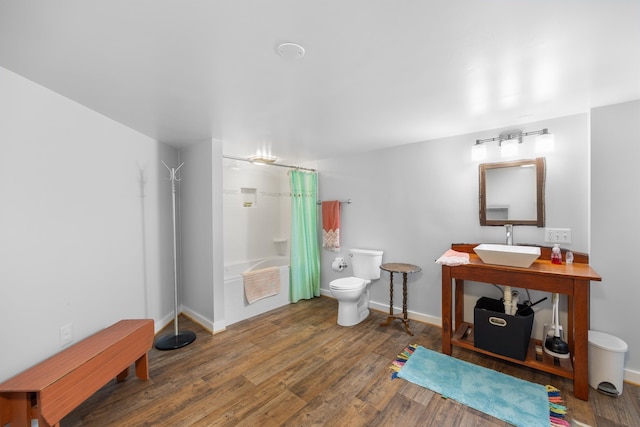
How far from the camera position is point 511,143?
2379 mm

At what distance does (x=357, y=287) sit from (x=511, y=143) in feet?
6.81

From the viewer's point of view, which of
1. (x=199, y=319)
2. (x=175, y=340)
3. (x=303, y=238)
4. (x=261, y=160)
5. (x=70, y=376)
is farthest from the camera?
(x=303, y=238)

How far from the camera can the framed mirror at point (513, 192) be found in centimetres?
233

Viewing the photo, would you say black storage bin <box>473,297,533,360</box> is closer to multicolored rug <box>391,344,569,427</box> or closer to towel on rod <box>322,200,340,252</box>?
multicolored rug <box>391,344,569,427</box>

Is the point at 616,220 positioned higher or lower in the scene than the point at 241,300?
higher

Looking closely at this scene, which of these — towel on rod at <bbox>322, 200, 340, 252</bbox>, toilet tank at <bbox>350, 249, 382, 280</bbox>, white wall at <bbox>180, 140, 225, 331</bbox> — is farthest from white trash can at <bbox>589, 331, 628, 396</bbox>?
white wall at <bbox>180, 140, 225, 331</bbox>

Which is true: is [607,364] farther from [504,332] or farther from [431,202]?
[431,202]

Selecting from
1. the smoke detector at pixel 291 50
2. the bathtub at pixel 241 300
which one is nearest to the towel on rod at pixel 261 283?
the bathtub at pixel 241 300

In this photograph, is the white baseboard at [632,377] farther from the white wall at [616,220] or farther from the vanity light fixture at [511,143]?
the vanity light fixture at [511,143]

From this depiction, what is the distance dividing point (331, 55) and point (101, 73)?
4.37 feet

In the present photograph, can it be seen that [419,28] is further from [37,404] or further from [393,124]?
[37,404]

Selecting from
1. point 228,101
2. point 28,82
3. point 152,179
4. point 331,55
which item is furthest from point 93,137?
point 331,55

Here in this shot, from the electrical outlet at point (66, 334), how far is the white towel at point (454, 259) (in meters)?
2.92

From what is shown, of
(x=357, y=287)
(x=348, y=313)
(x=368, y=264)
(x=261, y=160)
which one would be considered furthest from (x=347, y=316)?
(x=261, y=160)
